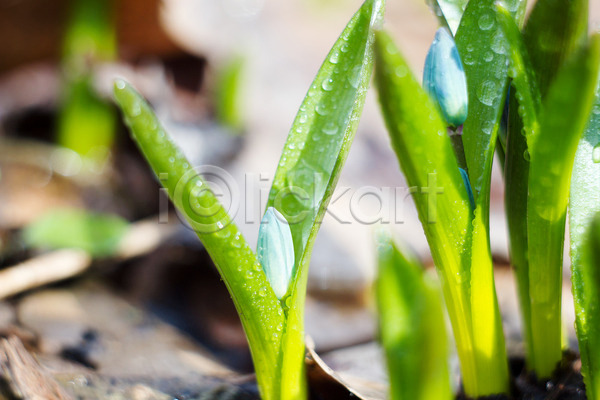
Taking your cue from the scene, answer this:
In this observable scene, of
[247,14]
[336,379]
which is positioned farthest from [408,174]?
[247,14]

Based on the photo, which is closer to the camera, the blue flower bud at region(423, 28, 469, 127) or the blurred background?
the blue flower bud at region(423, 28, 469, 127)

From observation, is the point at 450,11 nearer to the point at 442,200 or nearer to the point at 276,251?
the point at 442,200

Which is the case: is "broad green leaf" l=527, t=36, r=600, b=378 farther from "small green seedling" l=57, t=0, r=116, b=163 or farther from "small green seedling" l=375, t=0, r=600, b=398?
"small green seedling" l=57, t=0, r=116, b=163

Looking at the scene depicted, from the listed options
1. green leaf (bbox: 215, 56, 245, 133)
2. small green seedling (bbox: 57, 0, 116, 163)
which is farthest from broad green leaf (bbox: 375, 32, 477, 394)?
small green seedling (bbox: 57, 0, 116, 163)

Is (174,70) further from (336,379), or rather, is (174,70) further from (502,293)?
(336,379)

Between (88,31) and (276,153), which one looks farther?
(88,31)

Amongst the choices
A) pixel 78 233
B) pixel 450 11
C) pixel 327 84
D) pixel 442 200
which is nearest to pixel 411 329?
pixel 442 200
